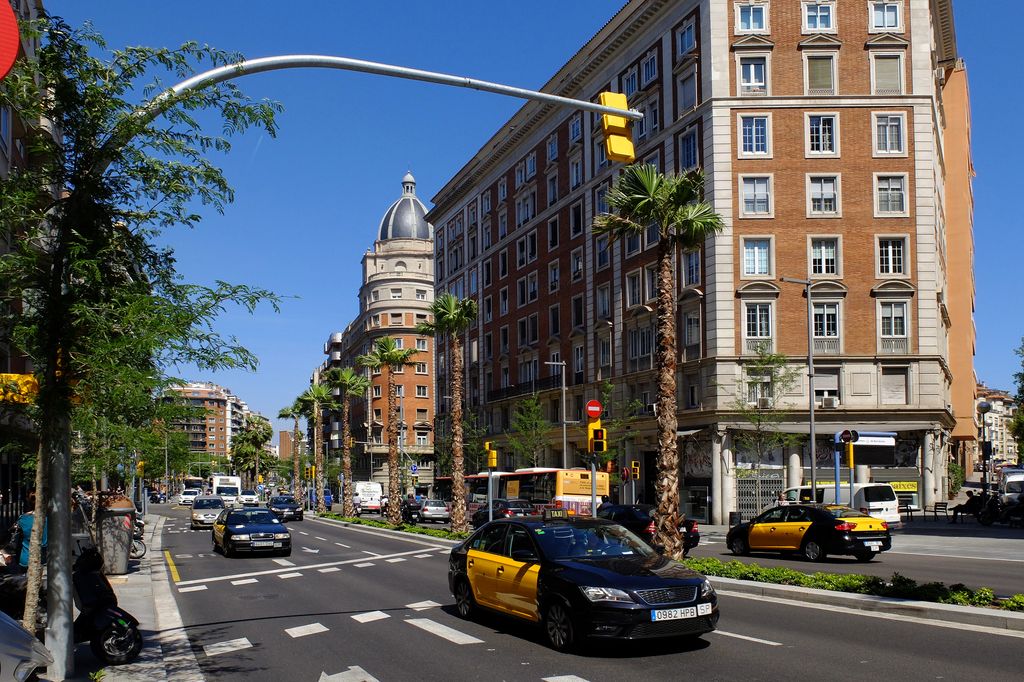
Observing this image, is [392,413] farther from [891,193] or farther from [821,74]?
[821,74]

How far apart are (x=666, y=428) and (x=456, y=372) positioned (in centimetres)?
1862

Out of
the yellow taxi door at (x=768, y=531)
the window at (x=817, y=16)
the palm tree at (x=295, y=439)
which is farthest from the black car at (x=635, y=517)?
the palm tree at (x=295, y=439)

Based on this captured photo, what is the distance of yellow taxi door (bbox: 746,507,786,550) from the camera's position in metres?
26.1

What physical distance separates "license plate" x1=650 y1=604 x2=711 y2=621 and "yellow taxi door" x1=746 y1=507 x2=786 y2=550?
15.8 meters

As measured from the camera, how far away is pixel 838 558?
26266mm

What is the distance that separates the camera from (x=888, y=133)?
5091 centimetres

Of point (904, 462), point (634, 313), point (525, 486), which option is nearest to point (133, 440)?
point (525, 486)

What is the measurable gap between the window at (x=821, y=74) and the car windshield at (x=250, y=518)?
117 feet

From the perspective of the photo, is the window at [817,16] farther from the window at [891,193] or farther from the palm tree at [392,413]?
the palm tree at [392,413]

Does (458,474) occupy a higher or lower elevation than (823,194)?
lower

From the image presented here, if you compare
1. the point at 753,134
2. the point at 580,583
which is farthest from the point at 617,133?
the point at 753,134

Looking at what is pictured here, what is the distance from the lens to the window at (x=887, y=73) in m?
51.0

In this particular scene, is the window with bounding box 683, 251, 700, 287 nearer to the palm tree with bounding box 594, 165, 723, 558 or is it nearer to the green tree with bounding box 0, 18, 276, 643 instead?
the palm tree with bounding box 594, 165, 723, 558

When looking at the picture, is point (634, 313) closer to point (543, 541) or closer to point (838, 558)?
point (838, 558)
